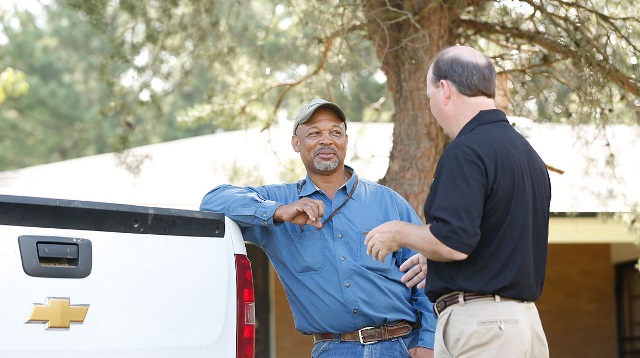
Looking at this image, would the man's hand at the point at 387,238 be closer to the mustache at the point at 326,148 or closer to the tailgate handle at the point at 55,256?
the tailgate handle at the point at 55,256

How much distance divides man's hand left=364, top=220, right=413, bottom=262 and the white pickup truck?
2.01ft

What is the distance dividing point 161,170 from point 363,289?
7.84m

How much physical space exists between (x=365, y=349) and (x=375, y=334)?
86mm

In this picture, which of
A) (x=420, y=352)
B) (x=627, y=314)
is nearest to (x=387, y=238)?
(x=420, y=352)

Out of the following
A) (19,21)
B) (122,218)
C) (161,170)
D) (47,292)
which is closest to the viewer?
(47,292)

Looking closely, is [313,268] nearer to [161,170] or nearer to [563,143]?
[161,170]

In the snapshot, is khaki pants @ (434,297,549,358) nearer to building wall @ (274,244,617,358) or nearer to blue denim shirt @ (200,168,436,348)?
blue denim shirt @ (200,168,436,348)

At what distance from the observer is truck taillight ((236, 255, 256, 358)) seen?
411 cm

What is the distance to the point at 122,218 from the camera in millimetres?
3762

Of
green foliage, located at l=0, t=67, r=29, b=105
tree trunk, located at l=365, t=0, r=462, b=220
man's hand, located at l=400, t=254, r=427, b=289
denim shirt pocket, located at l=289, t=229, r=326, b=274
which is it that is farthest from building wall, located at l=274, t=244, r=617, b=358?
man's hand, located at l=400, t=254, r=427, b=289

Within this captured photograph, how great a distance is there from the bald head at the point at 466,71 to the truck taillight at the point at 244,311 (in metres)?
1.13

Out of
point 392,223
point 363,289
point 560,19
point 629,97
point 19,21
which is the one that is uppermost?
point 19,21

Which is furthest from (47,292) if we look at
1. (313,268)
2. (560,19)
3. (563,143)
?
(563,143)

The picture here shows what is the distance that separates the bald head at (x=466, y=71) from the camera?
3.88 meters
